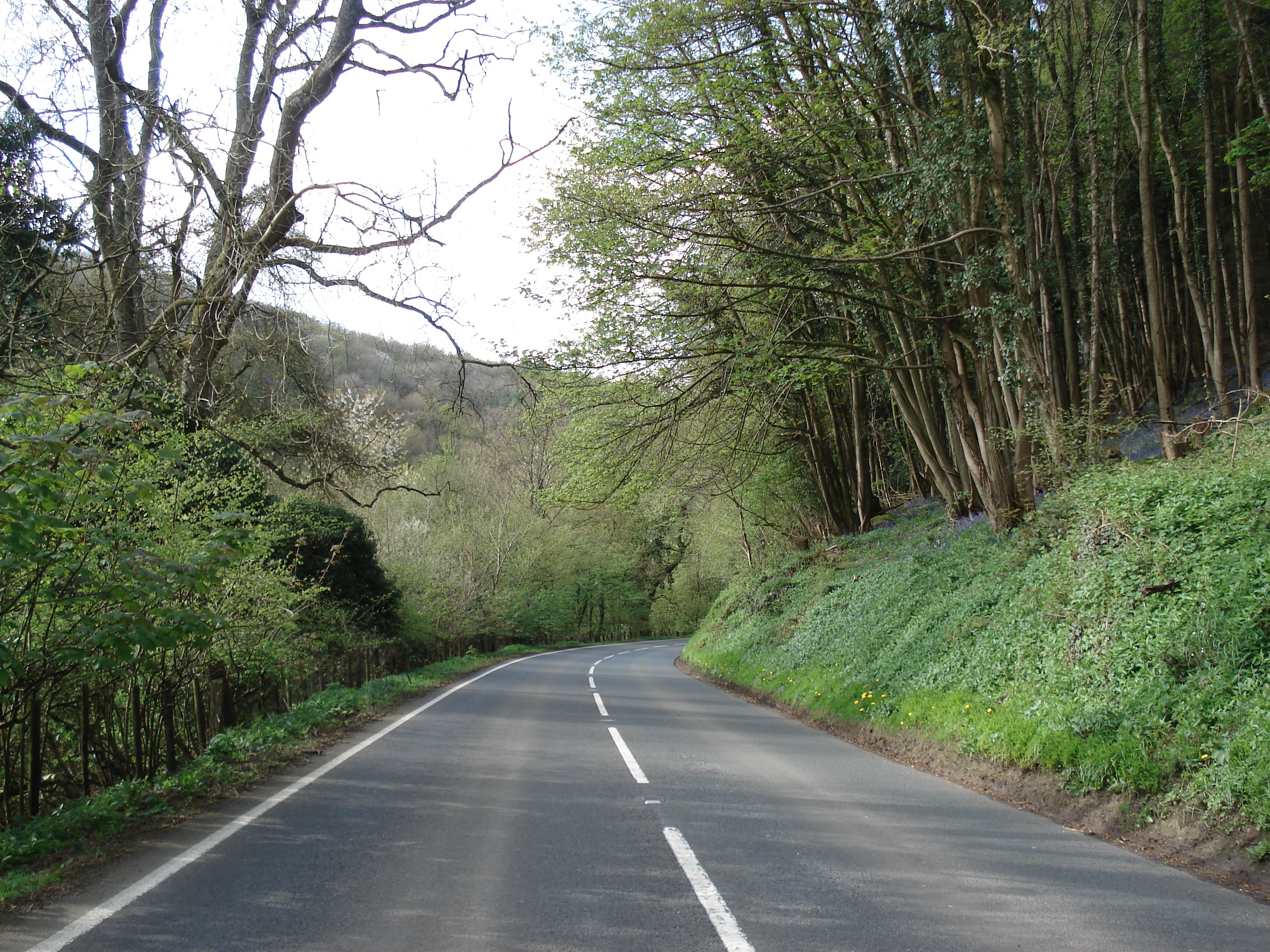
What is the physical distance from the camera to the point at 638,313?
14203 mm

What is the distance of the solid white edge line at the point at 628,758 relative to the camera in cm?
754

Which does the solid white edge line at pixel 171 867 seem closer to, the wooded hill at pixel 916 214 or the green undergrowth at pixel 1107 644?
the green undergrowth at pixel 1107 644

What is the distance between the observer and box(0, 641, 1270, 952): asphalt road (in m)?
3.75

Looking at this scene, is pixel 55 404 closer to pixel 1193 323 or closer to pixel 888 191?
pixel 888 191

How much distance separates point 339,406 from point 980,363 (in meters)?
10.6

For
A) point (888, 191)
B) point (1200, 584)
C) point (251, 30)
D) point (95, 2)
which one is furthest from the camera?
point (888, 191)

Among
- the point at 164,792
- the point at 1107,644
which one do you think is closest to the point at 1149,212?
the point at 1107,644

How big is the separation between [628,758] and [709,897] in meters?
4.51

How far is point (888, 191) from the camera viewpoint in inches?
491

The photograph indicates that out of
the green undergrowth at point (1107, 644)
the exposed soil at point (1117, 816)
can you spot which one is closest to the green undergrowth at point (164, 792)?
the exposed soil at point (1117, 816)

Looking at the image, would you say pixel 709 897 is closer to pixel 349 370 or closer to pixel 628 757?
pixel 628 757

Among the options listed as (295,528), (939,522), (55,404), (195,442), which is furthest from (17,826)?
(939,522)

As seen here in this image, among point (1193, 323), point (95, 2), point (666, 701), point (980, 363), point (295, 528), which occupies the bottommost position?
point (666, 701)

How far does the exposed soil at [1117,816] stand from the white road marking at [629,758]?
2.96 m
